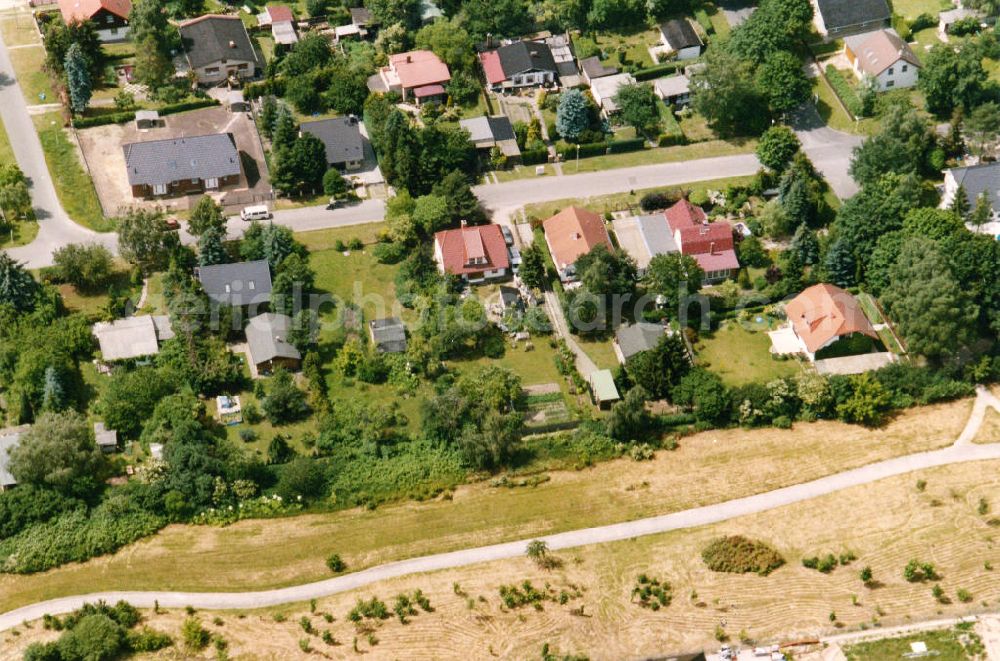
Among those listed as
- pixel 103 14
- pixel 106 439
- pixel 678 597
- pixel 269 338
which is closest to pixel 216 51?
pixel 103 14

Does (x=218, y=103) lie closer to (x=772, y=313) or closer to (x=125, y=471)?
(x=125, y=471)

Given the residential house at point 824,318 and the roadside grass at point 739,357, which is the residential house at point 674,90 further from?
the roadside grass at point 739,357

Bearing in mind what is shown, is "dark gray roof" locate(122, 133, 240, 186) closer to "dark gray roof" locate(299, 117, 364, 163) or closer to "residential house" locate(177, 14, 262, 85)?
"dark gray roof" locate(299, 117, 364, 163)

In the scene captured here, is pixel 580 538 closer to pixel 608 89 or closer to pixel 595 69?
pixel 608 89

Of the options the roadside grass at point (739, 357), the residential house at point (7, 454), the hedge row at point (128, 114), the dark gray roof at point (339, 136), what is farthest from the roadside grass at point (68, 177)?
the roadside grass at point (739, 357)

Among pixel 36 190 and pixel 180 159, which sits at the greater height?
pixel 180 159

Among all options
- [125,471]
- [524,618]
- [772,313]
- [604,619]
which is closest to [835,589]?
[604,619]
